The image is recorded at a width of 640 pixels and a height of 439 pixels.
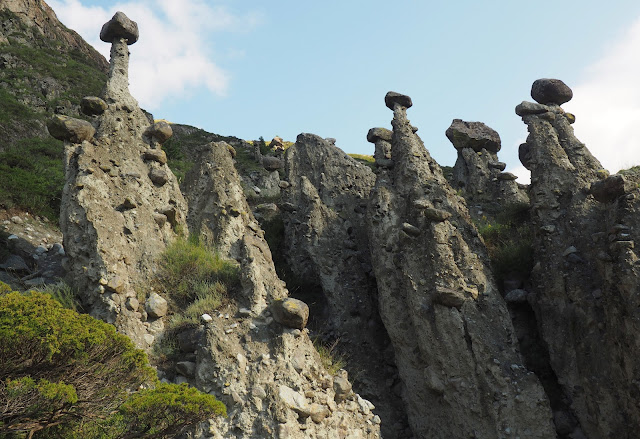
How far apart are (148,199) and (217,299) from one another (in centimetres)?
345

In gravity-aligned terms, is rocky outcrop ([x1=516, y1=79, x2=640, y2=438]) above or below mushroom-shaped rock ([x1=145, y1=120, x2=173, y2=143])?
below

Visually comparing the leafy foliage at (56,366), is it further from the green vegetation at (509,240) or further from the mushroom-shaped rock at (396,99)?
the mushroom-shaped rock at (396,99)

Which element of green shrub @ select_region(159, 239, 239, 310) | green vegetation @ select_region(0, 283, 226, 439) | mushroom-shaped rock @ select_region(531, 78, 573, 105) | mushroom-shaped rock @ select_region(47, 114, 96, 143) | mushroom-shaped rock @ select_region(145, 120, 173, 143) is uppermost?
mushroom-shaped rock @ select_region(531, 78, 573, 105)

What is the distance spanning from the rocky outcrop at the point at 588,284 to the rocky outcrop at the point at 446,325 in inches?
37.1

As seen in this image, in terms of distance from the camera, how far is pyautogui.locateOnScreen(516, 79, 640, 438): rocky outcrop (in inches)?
407

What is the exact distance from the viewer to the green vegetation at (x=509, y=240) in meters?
13.8

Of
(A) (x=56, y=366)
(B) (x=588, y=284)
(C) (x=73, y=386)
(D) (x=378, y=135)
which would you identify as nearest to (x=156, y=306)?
(A) (x=56, y=366)

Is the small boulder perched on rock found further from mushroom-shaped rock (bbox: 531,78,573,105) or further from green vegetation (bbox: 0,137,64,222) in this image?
mushroom-shaped rock (bbox: 531,78,573,105)

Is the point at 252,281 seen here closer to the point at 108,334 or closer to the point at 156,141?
the point at 108,334

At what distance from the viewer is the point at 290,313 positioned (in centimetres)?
1002

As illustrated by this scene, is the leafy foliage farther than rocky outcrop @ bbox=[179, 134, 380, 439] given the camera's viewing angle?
No

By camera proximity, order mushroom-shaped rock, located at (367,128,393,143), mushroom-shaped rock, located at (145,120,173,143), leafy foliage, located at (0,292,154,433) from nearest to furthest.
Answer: leafy foliage, located at (0,292,154,433) → mushroom-shaped rock, located at (145,120,173,143) → mushroom-shaped rock, located at (367,128,393,143)

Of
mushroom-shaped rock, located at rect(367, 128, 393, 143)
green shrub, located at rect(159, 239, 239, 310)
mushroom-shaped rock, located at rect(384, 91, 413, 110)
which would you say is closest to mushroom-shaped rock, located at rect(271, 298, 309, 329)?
green shrub, located at rect(159, 239, 239, 310)

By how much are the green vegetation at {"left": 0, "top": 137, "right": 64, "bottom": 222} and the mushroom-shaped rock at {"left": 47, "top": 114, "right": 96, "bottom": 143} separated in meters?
5.18
